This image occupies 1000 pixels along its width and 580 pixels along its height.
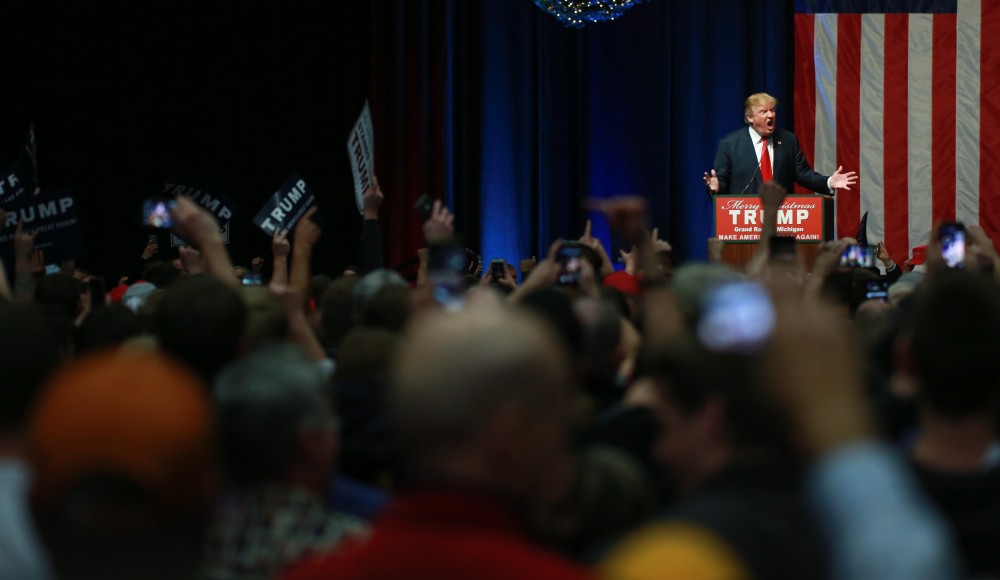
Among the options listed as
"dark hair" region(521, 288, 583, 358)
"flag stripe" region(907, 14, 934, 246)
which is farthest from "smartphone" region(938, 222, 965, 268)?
"flag stripe" region(907, 14, 934, 246)

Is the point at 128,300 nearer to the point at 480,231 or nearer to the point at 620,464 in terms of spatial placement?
the point at 620,464

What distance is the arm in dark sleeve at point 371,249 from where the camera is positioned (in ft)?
17.2

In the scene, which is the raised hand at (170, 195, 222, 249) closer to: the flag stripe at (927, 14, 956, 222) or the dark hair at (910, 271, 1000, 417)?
the dark hair at (910, 271, 1000, 417)

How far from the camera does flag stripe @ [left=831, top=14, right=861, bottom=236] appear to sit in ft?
38.5

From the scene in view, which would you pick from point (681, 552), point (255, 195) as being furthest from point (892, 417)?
point (255, 195)

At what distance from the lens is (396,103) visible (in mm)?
11555

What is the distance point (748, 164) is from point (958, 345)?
23.7 feet

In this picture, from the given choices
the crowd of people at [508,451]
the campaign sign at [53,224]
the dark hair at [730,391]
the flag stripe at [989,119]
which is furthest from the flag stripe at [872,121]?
the dark hair at [730,391]

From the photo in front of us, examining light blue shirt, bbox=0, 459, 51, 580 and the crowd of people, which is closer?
the crowd of people

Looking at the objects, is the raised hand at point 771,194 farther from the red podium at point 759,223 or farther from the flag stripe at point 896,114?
the flag stripe at point 896,114

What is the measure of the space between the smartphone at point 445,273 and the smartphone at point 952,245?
227 cm

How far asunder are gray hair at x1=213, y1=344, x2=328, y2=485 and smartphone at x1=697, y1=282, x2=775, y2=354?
798 mm

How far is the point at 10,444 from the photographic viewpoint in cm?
187

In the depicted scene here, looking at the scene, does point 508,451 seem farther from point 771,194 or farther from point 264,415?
point 771,194
